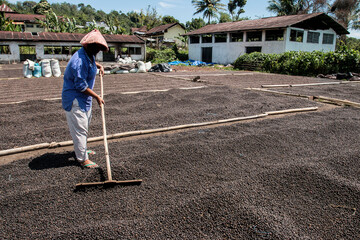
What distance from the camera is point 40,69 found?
12055 mm

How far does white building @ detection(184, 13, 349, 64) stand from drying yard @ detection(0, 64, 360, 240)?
654 inches

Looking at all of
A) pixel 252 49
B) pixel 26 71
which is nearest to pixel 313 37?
pixel 252 49

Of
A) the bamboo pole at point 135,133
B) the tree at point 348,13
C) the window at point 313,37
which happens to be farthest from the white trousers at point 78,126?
the tree at point 348,13

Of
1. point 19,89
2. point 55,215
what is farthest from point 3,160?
point 19,89

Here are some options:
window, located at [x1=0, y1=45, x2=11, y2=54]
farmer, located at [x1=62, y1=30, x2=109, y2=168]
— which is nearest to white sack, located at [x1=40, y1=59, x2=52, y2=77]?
farmer, located at [x1=62, y1=30, x2=109, y2=168]

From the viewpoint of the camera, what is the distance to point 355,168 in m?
3.02

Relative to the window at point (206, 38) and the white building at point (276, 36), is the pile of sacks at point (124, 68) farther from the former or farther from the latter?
the window at point (206, 38)

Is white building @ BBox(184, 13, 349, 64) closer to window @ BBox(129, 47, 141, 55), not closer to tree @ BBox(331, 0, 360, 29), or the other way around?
window @ BBox(129, 47, 141, 55)

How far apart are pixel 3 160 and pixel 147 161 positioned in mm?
1786

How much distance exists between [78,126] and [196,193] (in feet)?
4.66

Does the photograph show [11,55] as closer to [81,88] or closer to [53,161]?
[53,161]

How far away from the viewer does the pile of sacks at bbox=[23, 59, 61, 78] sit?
1169 centimetres

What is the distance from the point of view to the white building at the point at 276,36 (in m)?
19.7

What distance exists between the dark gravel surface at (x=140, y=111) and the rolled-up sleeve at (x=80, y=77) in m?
1.57
